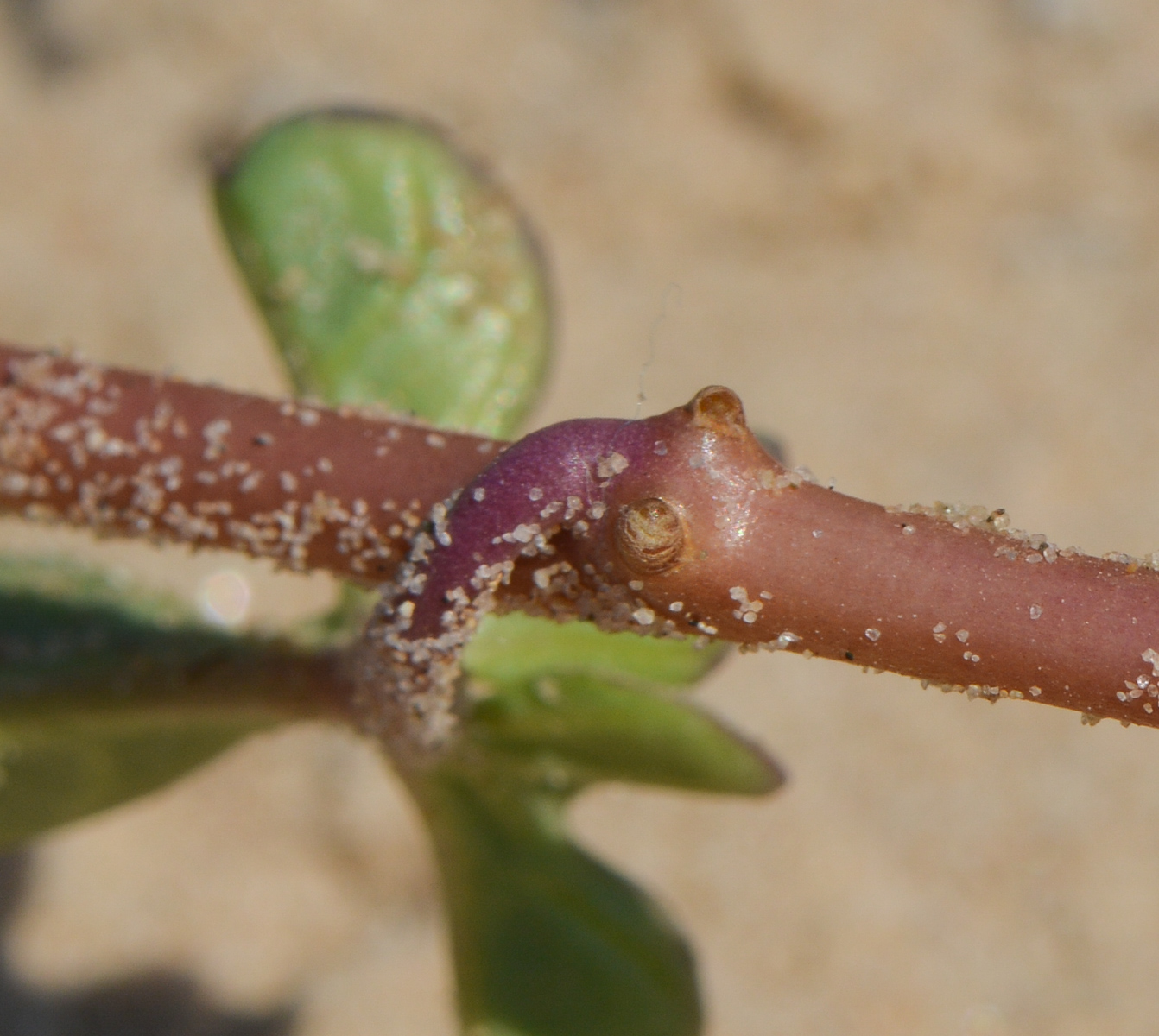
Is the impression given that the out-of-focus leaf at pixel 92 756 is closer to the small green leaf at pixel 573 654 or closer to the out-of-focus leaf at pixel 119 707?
the out-of-focus leaf at pixel 119 707

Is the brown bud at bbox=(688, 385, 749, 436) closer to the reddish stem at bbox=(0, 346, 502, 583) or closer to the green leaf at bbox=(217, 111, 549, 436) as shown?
the reddish stem at bbox=(0, 346, 502, 583)

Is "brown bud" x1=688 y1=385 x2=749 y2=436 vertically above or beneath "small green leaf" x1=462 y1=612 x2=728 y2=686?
beneath

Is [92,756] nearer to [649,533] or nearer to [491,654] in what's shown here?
[491,654]

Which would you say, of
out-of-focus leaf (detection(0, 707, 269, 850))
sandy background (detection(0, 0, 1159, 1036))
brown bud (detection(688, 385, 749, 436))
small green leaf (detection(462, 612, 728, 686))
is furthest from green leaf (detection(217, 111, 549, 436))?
brown bud (detection(688, 385, 749, 436))

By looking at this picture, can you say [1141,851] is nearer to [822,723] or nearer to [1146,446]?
[822,723]

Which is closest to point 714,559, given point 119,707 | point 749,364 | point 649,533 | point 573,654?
point 649,533

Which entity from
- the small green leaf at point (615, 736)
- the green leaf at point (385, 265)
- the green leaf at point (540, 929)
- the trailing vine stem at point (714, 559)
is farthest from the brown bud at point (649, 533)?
the green leaf at point (385, 265)

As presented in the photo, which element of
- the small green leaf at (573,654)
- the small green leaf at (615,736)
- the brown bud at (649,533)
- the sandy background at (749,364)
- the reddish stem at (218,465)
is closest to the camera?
the brown bud at (649,533)
